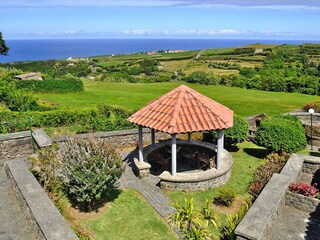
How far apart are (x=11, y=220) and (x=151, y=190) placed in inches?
219

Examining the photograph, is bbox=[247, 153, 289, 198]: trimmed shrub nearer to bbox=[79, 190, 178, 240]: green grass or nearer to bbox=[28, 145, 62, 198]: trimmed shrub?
bbox=[79, 190, 178, 240]: green grass

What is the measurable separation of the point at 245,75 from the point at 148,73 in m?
28.7

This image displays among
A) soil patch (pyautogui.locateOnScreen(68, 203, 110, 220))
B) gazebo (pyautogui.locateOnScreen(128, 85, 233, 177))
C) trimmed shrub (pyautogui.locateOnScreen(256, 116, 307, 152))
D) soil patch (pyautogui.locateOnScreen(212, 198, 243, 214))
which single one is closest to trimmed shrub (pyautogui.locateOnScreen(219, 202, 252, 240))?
soil patch (pyautogui.locateOnScreen(212, 198, 243, 214))

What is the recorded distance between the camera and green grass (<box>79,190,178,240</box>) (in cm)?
1033

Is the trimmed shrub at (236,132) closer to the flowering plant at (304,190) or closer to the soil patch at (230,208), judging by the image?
the soil patch at (230,208)

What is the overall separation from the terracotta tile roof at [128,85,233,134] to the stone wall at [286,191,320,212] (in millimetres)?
3918

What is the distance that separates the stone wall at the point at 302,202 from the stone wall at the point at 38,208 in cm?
796

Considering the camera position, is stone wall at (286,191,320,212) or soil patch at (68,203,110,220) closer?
soil patch at (68,203,110,220)

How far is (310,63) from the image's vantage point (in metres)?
83.2

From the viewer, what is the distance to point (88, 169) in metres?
11.0

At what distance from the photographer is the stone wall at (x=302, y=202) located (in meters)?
11.5

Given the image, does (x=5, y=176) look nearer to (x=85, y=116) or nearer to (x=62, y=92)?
(x=85, y=116)

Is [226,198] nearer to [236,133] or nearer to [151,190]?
[151,190]

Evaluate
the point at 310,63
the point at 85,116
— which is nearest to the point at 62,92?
the point at 85,116
